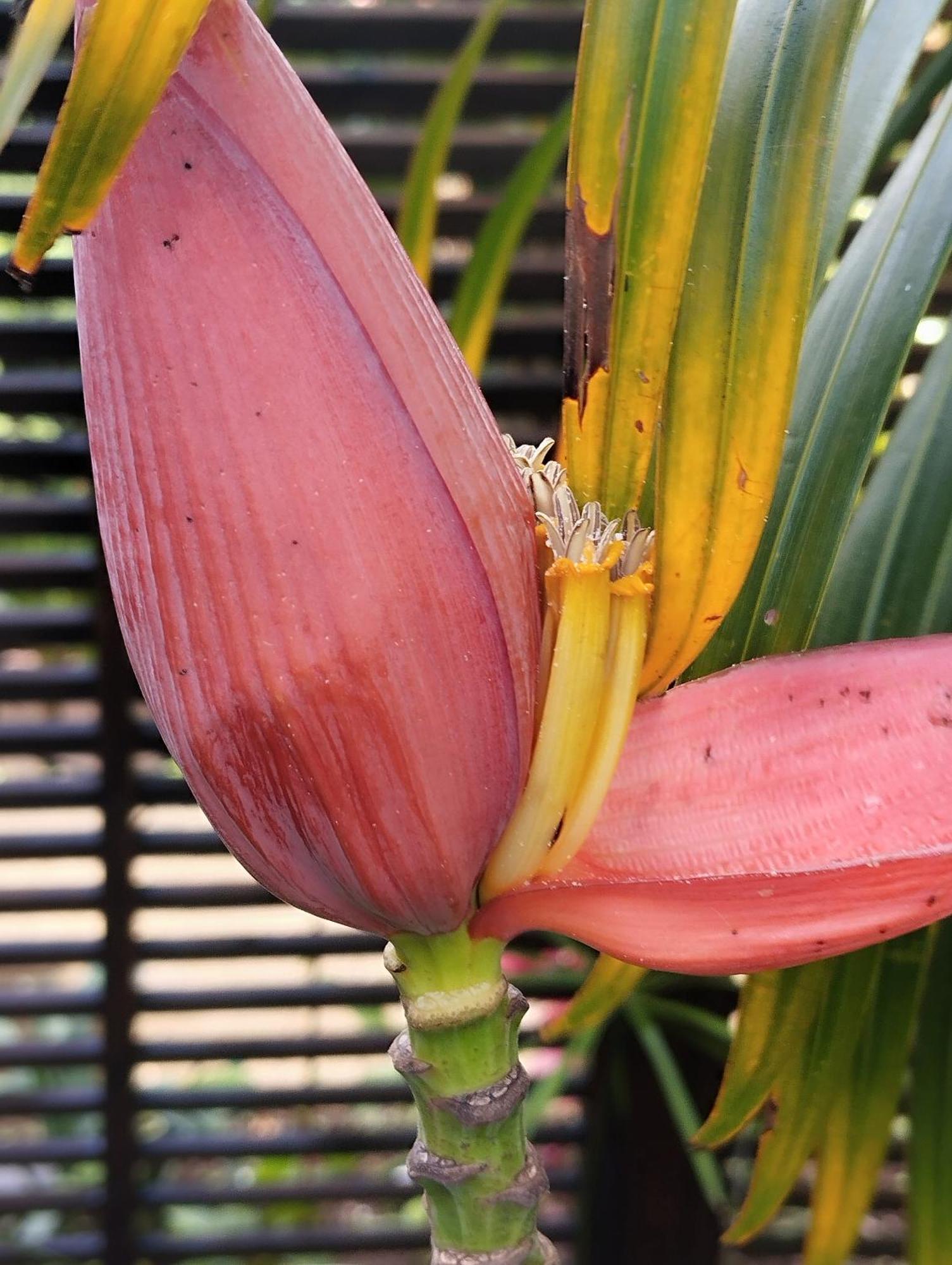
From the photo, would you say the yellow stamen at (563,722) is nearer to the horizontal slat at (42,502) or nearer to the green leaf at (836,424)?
the green leaf at (836,424)

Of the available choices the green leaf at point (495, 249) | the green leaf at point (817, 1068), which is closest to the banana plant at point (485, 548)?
the green leaf at point (817, 1068)

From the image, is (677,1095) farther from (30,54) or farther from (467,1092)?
(30,54)

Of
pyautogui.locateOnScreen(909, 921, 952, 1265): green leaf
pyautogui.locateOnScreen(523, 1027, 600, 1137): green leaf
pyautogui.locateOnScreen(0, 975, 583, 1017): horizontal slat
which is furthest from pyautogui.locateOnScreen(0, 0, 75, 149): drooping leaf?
pyautogui.locateOnScreen(0, 975, 583, 1017): horizontal slat

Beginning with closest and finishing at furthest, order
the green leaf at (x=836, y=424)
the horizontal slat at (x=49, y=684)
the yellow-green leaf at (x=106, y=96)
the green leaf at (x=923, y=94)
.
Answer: the yellow-green leaf at (x=106, y=96)
the green leaf at (x=836, y=424)
the green leaf at (x=923, y=94)
the horizontal slat at (x=49, y=684)

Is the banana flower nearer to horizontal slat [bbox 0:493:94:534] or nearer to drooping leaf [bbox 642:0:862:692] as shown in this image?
drooping leaf [bbox 642:0:862:692]

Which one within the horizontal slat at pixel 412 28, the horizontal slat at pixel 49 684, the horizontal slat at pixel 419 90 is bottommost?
the horizontal slat at pixel 49 684

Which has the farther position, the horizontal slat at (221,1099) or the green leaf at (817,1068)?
the horizontal slat at (221,1099)
